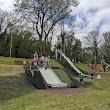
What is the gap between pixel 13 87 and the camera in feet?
52.6

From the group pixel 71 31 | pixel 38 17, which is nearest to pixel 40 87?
pixel 38 17

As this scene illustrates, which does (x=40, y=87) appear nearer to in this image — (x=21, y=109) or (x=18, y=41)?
(x=21, y=109)

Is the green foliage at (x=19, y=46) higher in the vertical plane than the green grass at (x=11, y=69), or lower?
higher

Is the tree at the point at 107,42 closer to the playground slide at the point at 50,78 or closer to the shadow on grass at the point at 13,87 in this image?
the playground slide at the point at 50,78

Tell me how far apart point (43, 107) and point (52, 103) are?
990 mm

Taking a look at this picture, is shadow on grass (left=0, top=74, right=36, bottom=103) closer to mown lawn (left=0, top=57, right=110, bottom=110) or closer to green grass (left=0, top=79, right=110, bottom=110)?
mown lawn (left=0, top=57, right=110, bottom=110)

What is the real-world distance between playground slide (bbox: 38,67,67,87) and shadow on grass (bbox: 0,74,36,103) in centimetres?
225

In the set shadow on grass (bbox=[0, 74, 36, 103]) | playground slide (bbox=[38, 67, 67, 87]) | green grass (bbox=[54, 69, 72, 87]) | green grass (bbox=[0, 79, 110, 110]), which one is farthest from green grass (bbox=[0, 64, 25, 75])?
green grass (bbox=[0, 79, 110, 110])

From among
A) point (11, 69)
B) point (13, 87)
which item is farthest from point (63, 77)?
point (13, 87)

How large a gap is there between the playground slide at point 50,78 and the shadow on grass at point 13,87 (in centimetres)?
225

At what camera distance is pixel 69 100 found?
1377 centimetres

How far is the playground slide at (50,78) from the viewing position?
19.8 meters

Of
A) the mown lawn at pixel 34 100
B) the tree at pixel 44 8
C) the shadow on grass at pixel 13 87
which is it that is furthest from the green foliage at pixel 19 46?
the mown lawn at pixel 34 100

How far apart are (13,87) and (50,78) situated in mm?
6018
